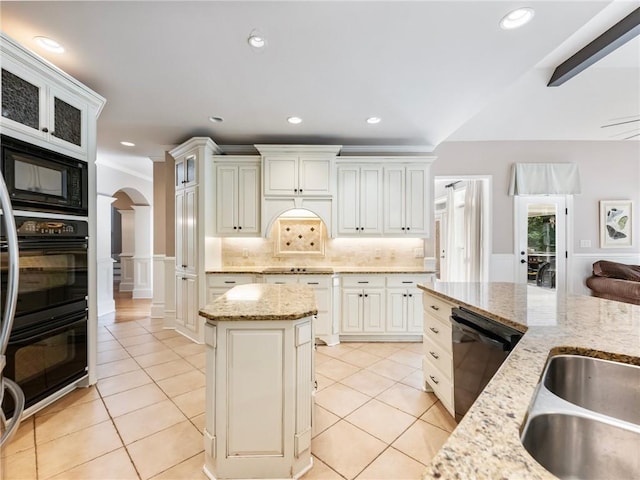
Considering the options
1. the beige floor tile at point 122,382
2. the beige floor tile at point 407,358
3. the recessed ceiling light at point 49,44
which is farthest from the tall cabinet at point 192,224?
the beige floor tile at point 407,358

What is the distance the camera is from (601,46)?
2.81 m

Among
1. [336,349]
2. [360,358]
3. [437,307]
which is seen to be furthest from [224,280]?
[437,307]

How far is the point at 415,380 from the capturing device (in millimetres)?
2709

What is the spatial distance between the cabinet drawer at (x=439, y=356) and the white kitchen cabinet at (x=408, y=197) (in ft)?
6.08

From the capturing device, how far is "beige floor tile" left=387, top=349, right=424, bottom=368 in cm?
309

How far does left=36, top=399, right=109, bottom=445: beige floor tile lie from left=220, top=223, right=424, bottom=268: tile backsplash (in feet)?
7.48

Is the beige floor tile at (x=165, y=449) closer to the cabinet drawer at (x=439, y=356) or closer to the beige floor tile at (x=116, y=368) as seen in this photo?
the beige floor tile at (x=116, y=368)

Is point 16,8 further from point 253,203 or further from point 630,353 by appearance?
point 630,353

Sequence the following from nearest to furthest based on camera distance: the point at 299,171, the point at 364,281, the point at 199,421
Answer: the point at 199,421
the point at 364,281
the point at 299,171

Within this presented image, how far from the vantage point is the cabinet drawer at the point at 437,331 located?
210 centimetres

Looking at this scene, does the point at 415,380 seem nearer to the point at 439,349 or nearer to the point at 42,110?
the point at 439,349

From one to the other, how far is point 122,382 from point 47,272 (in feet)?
4.02

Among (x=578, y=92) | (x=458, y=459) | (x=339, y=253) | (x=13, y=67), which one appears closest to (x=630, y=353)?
(x=458, y=459)

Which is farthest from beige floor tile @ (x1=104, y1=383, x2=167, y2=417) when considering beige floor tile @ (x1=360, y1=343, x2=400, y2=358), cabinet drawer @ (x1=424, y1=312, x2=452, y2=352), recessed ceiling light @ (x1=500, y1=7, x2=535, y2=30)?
recessed ceiling light @ (x1=500, y1=7, x2=535, y2=30)
